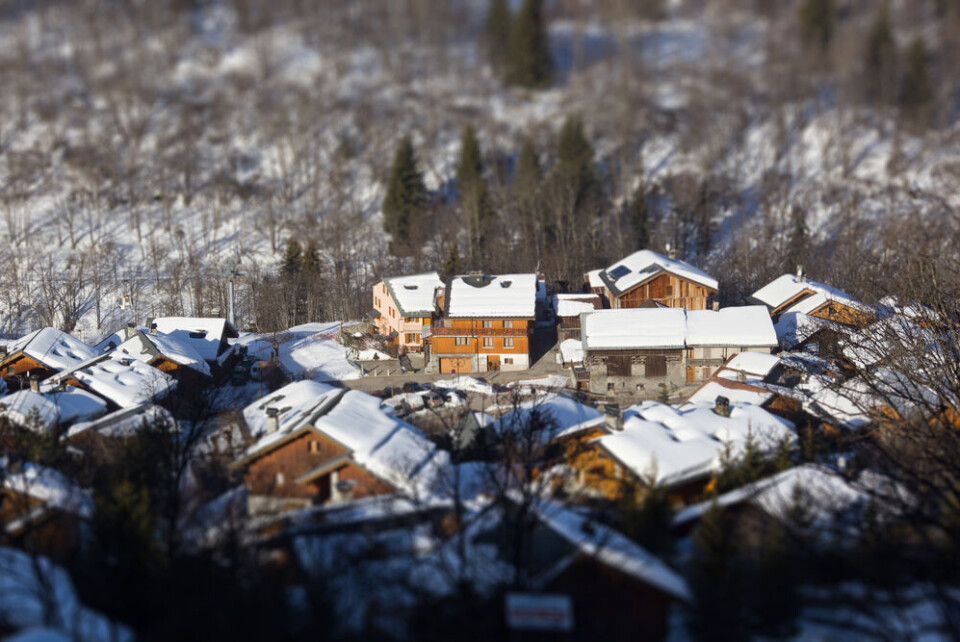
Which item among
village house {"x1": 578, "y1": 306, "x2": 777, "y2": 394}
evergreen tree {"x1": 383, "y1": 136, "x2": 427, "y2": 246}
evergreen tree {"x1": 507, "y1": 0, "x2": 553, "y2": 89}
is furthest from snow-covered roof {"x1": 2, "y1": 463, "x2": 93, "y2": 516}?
evergreen tree {"x1": 507, "y1": 0, "x2": 553, "y2": 89}

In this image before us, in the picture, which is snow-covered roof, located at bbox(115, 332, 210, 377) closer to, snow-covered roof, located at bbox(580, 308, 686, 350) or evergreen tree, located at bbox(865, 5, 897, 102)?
snow-covered roof, located at bbox(580, 308, 686, 350)

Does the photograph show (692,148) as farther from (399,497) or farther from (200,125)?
(399,497)

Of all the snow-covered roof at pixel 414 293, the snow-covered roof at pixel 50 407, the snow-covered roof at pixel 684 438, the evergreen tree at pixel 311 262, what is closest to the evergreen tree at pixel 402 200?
the evergreen tree at pixel 311 262

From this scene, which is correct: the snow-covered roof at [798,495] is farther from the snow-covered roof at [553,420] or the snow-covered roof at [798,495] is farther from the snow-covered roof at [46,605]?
the snow-covered roof at [46,605]

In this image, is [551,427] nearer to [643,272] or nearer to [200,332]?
[643,272]

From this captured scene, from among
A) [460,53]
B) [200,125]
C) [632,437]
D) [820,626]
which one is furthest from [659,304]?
[460,53]

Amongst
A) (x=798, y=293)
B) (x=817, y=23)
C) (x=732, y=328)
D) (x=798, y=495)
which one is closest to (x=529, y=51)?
(x=817, y=23)
